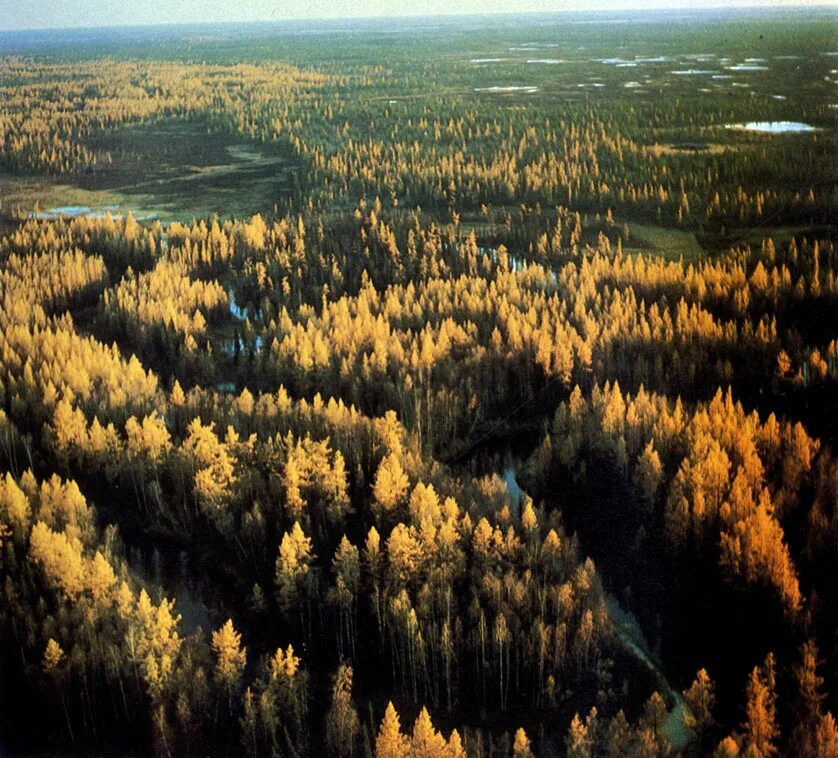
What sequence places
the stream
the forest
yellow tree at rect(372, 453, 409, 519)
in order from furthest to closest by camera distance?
yellow tree at rect(372, 453, 409, 519) < the forest < the stream

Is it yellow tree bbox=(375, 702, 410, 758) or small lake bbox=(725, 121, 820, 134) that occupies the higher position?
small lake bbox=(725, 121, 820, 134)

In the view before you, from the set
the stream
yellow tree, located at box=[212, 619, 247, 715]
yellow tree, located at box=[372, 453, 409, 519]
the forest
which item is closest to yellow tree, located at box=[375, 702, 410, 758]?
the forest

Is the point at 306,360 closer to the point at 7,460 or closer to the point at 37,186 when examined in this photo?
the point at 7,460

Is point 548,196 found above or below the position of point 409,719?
above

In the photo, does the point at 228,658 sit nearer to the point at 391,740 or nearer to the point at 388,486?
the point at 391,740

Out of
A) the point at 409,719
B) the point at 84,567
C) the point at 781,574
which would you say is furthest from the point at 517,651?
the point at 84,567

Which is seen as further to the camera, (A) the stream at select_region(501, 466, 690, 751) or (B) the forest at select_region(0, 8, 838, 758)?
(B) the forest at select_region(0, 8, 838, 758)

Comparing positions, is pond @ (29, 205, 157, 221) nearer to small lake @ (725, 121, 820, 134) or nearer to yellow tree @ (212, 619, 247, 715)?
yellow tree @ (212, 619, 247, 715)

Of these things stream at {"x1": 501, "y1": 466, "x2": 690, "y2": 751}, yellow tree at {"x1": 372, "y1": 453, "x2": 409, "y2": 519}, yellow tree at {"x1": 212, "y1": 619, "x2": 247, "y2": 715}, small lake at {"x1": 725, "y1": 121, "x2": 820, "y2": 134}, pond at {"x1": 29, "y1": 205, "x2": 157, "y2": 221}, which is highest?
small lake at {"x1": 725, "y1": 121, "x2": 820, "y2": 134}
